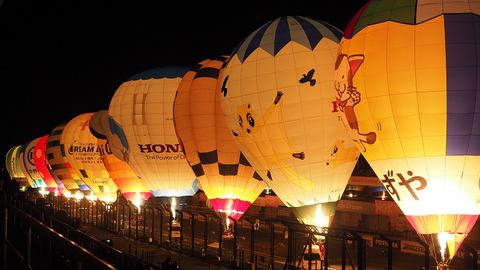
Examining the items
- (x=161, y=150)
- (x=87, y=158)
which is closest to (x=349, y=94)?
(x=161, y=150)

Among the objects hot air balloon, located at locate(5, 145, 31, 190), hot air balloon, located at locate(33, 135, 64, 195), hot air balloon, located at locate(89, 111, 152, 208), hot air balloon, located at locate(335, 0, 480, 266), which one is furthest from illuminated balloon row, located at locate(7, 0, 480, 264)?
hot air balloon, located at locate(5, 145, 31, 190)

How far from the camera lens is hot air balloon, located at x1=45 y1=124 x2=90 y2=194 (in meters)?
35.4

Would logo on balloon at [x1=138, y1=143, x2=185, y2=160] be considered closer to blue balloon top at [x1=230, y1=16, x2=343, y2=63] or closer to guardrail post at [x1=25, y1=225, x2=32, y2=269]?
blue balloon top at [x1=230, y1=16, x2=343, y2=63]

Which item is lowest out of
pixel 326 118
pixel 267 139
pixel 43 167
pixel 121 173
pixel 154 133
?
pixel 43 167

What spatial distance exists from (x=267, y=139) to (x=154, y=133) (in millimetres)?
7214

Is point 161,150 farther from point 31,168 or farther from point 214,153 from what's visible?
point 31,168

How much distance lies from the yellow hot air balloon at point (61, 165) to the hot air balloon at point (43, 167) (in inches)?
269

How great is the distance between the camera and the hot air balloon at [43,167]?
150 feet

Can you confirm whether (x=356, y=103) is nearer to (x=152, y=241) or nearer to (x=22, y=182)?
(x=152, y=241)

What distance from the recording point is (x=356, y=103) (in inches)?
460

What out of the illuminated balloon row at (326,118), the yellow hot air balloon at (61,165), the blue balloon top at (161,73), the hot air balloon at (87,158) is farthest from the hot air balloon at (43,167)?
the blue balloon top at (161,73)

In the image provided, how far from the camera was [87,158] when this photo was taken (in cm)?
3134

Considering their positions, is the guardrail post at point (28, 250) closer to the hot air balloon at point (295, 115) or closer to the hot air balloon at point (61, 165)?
the hot air balloon at point (295, 115)

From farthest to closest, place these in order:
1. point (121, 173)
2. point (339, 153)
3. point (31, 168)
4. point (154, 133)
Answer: point (31, 168)
point (121, 173)
point (154, 133)
point (339, 153)
